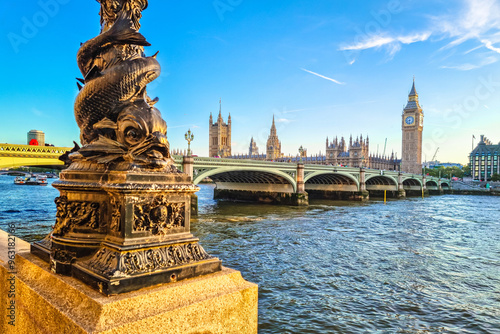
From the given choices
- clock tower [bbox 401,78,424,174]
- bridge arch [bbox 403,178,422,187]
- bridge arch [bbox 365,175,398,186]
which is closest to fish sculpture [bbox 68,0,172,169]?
bridge arch [bbox 365,175,398,186]

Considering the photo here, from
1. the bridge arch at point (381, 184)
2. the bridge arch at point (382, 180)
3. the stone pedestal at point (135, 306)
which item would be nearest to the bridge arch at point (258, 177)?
the bridge arch at point (382, 180)

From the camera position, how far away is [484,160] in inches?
5620

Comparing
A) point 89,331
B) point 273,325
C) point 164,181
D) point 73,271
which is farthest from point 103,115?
point 273,325

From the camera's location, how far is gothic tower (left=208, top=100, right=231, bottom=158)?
5866 inches

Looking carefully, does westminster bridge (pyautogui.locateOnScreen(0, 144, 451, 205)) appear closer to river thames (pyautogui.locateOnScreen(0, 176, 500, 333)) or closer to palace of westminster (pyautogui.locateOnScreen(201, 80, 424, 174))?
river thames (pyautogui.locateOnScreen(0, 176, 500, 333))

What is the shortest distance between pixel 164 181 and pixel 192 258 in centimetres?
82

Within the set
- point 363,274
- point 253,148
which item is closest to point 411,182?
point 363,274

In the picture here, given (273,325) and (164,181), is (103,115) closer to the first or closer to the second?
(164,181)

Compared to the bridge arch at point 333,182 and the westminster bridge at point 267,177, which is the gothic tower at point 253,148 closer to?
the westminster bridge at point 267,177

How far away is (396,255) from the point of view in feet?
47.9

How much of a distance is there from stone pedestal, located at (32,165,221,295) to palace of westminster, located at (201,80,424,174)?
124m

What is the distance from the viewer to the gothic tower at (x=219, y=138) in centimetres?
14900

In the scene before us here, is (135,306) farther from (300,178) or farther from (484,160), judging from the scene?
(484,160)

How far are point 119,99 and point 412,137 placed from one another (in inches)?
6186
